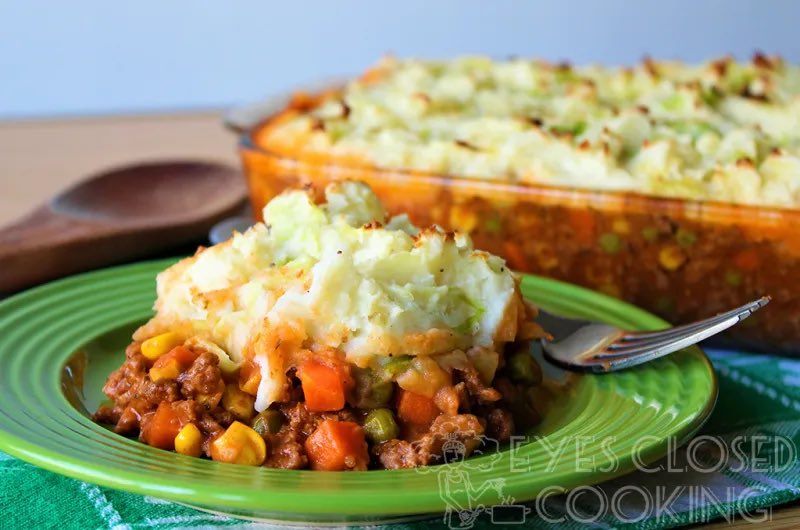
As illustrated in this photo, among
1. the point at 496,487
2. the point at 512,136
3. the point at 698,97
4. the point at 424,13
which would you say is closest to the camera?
the point at 496,487

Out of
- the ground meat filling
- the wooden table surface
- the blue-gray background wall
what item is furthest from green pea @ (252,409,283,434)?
the blue-gray background wall

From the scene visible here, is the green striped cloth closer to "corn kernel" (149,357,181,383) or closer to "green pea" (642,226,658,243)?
"corn kernel" (149,357,181,383)

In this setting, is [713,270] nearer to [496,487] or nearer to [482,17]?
[496,487]

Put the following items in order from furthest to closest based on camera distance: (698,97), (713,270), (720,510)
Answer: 1. (698,97)
2. (713,270)
3. (720,510)

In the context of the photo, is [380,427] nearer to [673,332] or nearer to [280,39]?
[673,332]

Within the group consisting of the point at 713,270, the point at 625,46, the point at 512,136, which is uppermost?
the point at 512,136

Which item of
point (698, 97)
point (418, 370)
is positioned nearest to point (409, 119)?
point (698, 97)
